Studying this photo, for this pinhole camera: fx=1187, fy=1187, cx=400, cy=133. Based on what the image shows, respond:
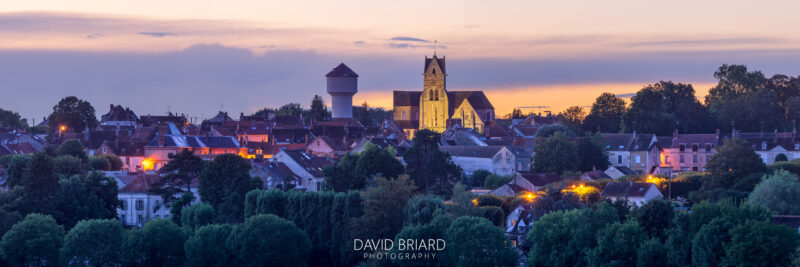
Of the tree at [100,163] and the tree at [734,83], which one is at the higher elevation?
the tree at [734,83]

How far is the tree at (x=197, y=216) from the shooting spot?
170 ft

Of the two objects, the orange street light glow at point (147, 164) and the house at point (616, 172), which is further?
the orange street light glow at point (147, 164)

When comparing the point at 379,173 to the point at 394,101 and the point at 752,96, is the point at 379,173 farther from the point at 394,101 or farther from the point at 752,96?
the point at 394,101

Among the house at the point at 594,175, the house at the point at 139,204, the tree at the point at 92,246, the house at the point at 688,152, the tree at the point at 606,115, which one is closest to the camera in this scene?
the tree at the point at 92,246

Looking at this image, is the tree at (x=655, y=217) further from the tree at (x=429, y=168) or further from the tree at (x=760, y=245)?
the tree at (x=429, y=168)

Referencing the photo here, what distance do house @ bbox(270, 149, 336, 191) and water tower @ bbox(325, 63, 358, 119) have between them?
44.0m

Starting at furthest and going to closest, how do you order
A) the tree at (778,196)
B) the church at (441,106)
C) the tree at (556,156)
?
the church at (441,106)
the tree at (556,156)
the tree at (778,196)

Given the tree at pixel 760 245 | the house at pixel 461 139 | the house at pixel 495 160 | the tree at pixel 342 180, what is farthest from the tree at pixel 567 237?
the house at pixel 461 139

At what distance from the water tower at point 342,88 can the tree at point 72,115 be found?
23.7 m

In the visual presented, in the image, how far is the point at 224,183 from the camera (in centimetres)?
5678

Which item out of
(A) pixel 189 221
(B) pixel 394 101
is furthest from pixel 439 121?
(A) pixel 189 221

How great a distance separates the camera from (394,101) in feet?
427

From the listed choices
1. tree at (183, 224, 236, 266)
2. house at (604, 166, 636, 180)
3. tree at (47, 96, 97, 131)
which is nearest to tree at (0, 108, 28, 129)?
tree at (47, 96, 97, 131)

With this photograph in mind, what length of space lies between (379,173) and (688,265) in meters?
26.4
